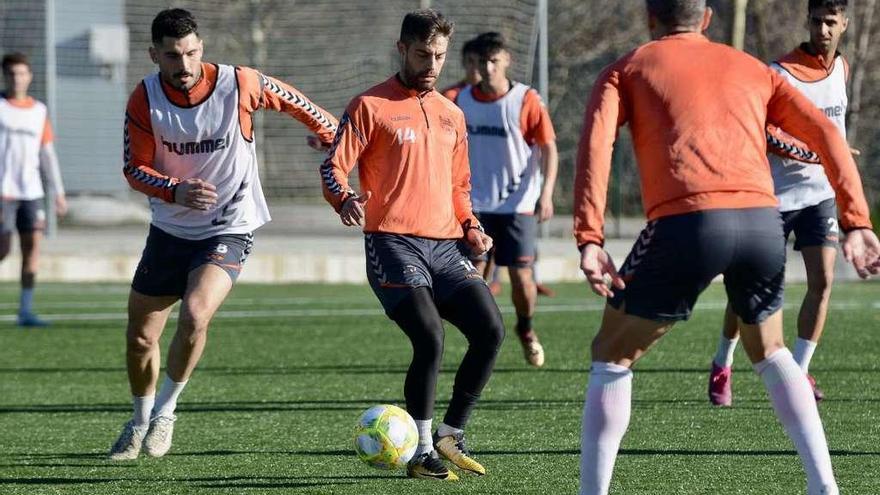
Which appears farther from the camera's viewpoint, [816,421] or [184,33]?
[184,33]

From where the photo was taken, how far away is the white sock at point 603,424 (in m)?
4.79

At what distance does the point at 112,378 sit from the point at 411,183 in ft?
14.3

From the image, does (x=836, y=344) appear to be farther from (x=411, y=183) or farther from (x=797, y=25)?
(x=797, y=25)

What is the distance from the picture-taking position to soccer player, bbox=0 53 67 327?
13.2 metres

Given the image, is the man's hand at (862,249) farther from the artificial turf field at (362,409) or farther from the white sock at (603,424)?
the artificial turf field at (362,409)

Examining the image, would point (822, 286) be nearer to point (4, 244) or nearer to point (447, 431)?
point (447, 431)

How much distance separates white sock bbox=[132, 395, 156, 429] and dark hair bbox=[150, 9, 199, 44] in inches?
65.8

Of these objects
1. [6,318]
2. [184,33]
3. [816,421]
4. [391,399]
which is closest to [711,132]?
[816,421]

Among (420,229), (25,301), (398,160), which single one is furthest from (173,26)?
(25,301)

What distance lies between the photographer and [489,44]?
10.1m

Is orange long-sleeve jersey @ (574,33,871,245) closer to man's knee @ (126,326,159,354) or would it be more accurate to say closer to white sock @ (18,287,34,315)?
man's knee @ (126,326,159,354)

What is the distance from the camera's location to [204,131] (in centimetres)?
673

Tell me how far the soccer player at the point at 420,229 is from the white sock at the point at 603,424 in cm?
147

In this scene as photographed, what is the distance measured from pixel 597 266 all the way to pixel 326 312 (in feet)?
34.0
